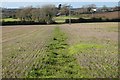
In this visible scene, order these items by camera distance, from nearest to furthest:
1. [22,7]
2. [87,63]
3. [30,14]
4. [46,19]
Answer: [87,63], [46,19], [30,14], [22,7]

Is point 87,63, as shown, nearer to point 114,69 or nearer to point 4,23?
point 114,69

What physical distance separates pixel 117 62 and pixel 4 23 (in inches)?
3281

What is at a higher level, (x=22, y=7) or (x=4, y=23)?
(x=22, y=7)

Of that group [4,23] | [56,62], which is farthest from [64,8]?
[56,62]

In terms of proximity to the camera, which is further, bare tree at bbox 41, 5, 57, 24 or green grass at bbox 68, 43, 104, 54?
bare tree at bbox 41, 5, 57, 24

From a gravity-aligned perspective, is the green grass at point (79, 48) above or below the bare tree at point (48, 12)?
below

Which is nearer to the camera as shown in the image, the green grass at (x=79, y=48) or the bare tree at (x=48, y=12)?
the green grass at (x=79, y=48)

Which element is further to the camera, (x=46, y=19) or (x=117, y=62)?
(x=46, y=19)

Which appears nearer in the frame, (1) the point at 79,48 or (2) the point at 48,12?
(1) the point at 79,48

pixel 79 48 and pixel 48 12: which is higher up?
pixel 48 12

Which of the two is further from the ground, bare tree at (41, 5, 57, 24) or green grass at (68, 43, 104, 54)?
bare tree at (41, 5, 57, 24)

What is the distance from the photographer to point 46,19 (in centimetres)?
10244

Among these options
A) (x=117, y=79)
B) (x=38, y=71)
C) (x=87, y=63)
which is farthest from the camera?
(x=87, y=63)

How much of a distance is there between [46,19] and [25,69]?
9284 cm
